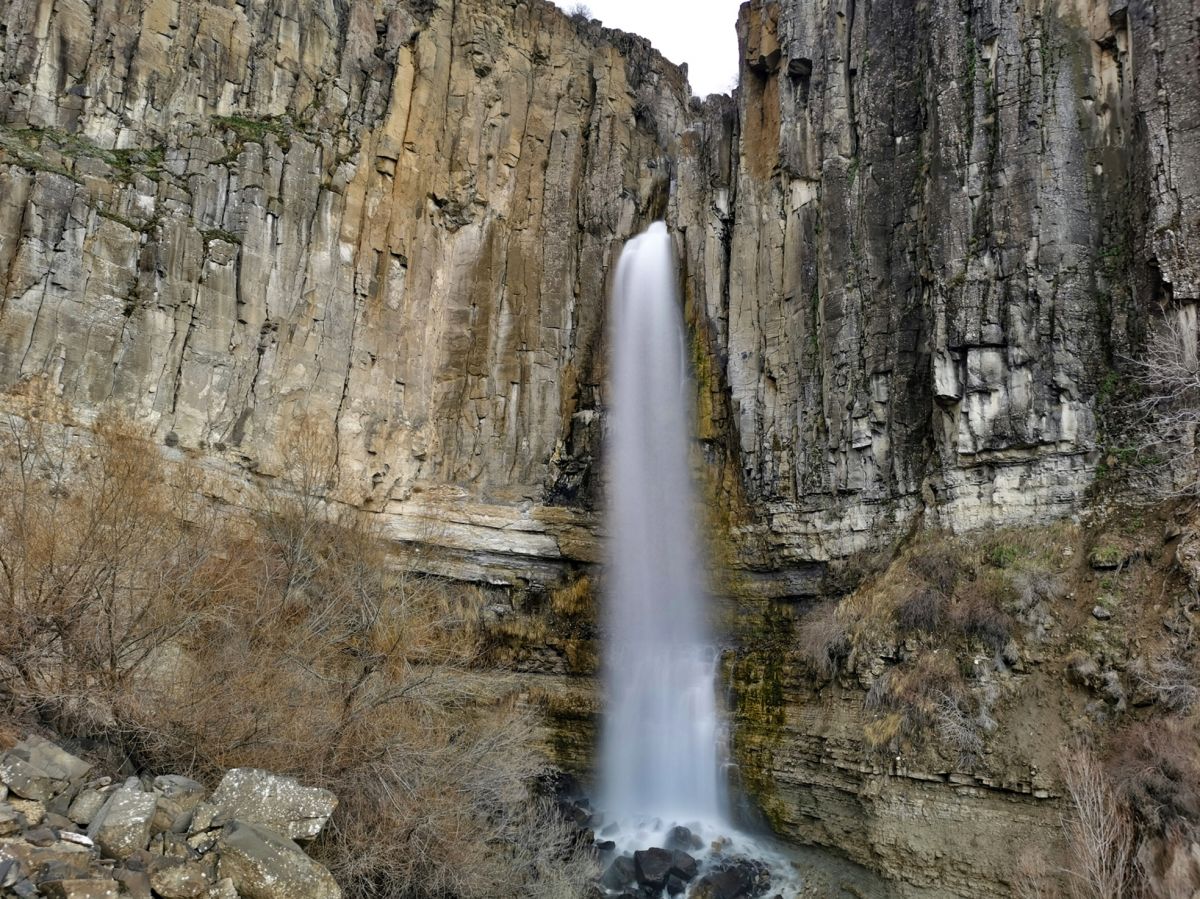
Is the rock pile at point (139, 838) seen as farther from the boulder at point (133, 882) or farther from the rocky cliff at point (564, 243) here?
the rocky cliff at point (564, 243)

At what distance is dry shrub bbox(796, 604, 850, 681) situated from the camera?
2005 cm

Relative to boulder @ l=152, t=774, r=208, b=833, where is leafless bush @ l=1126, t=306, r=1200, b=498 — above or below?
above

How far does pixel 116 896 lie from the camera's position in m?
9.06

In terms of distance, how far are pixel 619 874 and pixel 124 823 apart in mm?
11849

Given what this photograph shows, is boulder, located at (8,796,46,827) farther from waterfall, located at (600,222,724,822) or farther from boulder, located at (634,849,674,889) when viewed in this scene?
waterfall, located at (600,222,724,822)

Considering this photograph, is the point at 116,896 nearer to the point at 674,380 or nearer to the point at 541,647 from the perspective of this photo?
the point at 541,647

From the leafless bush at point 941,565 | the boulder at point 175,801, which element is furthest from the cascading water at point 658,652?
the boulder at point 175,801

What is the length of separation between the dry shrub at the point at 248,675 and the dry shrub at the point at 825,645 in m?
6.93

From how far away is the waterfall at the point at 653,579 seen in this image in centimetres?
2312

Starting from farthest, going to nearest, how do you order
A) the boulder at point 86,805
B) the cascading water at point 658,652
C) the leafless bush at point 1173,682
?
the cascading water at point 658,652 → the leafless bush at point 1173,682 → the boulder at point 86,805

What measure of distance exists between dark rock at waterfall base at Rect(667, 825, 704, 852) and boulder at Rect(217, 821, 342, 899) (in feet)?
37.0

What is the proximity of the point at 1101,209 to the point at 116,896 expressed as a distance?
2303 cm

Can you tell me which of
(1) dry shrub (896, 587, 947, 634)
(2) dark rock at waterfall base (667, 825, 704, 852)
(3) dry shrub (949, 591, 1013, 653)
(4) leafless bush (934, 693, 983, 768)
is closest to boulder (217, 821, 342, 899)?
(2) dark rock at waterfall base (667, 825, 704, 852)

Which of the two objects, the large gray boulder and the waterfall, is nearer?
the large gray boulder
